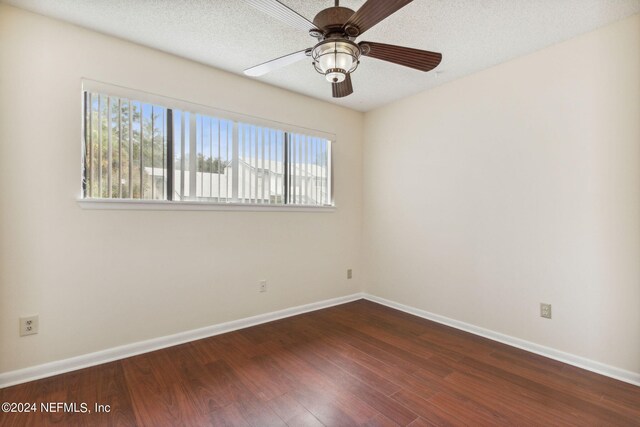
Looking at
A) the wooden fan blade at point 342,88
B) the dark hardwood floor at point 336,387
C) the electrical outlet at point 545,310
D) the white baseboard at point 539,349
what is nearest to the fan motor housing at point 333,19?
the wooden fan blade at point 342,88

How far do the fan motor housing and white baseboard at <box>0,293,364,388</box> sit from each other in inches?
100

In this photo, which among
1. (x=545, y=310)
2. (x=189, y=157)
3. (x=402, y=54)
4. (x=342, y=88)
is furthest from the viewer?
(x=189, y=157)

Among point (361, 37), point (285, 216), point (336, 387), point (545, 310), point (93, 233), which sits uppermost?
point (361, 37)

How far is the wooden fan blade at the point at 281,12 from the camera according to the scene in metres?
1.36

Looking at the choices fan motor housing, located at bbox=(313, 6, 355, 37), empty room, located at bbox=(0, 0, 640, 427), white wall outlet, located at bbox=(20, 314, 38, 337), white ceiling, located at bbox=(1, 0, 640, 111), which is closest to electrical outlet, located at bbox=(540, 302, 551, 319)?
empty room, located at bbox=(0, 0, 640, 427)

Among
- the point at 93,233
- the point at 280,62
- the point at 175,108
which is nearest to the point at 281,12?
the point at 280,62

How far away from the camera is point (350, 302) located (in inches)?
150

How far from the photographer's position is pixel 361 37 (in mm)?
2316

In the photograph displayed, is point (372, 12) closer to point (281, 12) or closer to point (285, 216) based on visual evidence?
point (281, 12)

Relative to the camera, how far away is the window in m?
2.30

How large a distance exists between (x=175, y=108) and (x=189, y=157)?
1.38 ft

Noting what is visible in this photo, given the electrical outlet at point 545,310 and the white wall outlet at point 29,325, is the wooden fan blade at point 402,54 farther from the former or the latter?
the white wall outlet at point 29,325

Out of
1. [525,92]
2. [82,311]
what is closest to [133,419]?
[82,311]

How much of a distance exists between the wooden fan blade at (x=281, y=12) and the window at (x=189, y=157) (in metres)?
1.51
